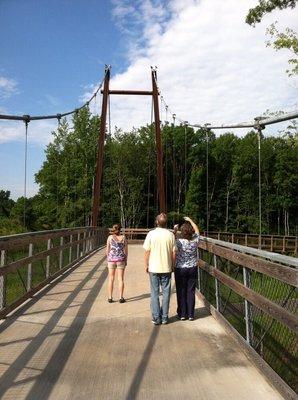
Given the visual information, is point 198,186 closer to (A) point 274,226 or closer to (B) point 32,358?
(A) point 274,226

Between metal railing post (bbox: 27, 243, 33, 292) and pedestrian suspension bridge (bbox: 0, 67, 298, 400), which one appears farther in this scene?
metal railing post (bbox: 27, 243, 33, 292)

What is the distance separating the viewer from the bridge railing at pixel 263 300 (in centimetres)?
394

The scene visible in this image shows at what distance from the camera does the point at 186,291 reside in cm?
655

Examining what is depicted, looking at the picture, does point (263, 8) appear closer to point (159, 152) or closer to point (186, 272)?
point (186, 272)

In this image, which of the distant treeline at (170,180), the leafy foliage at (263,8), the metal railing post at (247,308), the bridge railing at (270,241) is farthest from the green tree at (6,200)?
the metal railing post at (247,308)

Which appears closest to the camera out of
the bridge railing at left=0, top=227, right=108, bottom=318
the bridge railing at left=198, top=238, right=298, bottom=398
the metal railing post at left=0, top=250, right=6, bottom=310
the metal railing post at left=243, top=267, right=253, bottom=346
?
the bridge railing at left=198, top=238, right=298, bottom=398

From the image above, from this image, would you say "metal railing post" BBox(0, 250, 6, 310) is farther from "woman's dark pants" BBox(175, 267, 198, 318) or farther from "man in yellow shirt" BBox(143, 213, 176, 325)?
"woman's dark pants" BBox(175, 267, 198, 318)

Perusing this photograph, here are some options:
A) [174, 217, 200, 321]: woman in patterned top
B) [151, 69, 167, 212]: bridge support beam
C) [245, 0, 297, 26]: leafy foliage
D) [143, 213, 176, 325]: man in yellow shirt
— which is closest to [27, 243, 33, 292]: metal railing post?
[143, 213, 176, 325]: man in yellow shirt

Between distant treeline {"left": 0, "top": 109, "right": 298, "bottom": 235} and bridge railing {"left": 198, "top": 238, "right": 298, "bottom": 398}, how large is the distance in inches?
1610

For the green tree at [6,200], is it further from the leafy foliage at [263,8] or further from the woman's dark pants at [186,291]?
the woman's dark pants at [186,291]

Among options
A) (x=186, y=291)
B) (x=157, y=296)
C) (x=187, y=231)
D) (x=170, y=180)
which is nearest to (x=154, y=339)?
(x=157, y=296)

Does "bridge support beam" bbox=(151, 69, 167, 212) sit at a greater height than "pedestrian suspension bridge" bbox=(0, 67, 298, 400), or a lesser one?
greater

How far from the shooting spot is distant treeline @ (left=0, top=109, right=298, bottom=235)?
5100 centimetres

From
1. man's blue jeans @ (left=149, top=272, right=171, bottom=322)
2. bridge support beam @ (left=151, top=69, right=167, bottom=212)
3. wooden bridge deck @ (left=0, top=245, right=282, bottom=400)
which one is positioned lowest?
wooden bridge deck @ (left=0, top=245, right=282, bottom=400)
